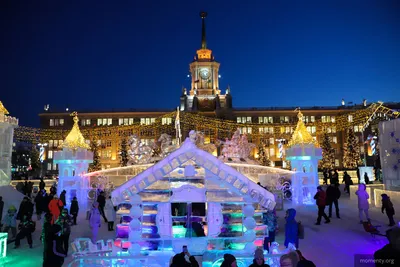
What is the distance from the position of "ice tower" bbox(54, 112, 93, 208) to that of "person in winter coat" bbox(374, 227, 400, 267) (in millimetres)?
16046

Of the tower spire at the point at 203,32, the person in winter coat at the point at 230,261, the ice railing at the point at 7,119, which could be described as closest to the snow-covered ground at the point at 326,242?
the person in winter coat at the point at 230,261

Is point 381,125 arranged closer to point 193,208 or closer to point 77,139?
point 193,208

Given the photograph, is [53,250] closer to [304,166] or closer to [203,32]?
[304,166]

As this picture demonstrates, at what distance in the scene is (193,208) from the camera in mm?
7773

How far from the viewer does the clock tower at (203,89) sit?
66.8 m

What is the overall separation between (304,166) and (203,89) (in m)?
51.6

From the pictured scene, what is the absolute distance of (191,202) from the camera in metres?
7.07

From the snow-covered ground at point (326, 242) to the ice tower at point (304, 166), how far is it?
164 inches

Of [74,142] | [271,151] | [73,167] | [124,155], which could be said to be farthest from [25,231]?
[271,151]

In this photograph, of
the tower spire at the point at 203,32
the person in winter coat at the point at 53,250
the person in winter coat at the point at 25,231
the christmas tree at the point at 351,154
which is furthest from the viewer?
the tower spire at the point at 203,32

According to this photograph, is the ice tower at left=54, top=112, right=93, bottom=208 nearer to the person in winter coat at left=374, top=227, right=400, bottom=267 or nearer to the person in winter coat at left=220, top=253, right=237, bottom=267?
the person in winter coat at left=220, top=253, right=237, bottom=267

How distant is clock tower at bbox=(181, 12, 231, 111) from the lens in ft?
219

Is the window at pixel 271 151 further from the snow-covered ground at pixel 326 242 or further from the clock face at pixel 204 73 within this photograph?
the snow-covered ground at pixel 326 242

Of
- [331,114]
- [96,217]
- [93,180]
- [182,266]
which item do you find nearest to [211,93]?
[331,114]
